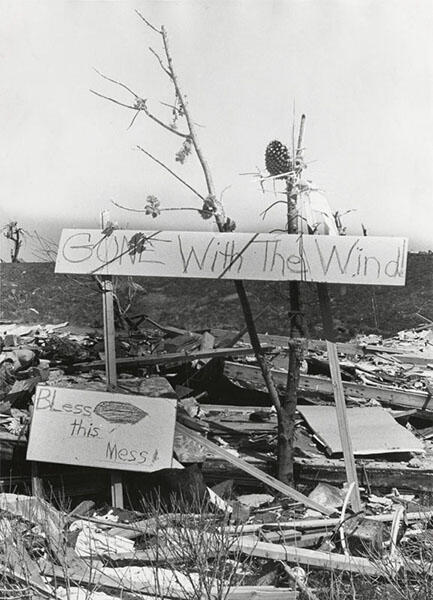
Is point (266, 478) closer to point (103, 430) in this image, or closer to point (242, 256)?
point (103, 430)

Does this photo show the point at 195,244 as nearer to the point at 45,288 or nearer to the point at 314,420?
the point at 314,420

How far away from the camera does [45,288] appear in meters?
6.38

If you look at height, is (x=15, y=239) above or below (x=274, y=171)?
below

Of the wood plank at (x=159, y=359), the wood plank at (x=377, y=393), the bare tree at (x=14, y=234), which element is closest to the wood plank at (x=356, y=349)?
the wood plank at (x=377, y=393)

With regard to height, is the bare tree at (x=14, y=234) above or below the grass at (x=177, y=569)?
above

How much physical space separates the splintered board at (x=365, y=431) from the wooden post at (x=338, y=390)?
0.39m

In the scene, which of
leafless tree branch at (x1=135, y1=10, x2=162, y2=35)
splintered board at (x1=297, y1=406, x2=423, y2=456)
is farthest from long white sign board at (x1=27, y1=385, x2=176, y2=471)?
leafless tree branch at (x1=135, y1=10, x2=162, y2=35)

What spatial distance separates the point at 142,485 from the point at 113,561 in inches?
27.2

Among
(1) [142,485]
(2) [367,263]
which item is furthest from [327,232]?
(1) [142,485]

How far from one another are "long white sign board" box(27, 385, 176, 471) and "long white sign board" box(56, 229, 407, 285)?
649 millimetres

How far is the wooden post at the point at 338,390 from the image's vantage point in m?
3.54

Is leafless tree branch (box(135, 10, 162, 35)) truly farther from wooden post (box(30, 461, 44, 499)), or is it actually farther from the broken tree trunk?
wooden post (box(30, 461, 44, 499))

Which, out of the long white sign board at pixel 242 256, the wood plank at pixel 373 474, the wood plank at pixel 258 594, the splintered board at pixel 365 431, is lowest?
the wood plank at pixel 258 594

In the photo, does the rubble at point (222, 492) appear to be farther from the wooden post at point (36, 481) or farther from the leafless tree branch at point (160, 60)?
the leafless tree branch at point (160, 60)
